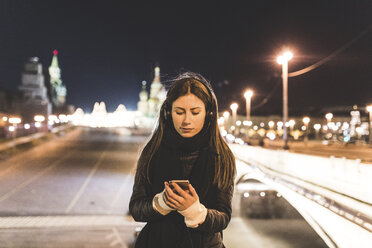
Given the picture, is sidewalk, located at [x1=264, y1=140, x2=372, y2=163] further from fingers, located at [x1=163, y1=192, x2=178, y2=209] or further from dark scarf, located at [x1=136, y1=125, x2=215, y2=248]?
fingers, located at [x1=163, y1=192, x2=178, y2=209]

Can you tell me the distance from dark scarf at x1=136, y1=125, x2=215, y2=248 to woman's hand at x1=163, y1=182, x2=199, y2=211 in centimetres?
33

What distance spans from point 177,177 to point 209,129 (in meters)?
0.45

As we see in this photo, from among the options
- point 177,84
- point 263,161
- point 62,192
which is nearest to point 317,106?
point 62,192

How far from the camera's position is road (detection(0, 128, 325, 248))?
22.1 metres

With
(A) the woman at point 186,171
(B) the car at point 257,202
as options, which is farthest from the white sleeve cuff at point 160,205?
(B) the car at point 257,202

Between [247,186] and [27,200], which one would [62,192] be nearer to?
[27,200]

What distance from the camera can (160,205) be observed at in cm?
239

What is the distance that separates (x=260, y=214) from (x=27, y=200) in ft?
74.8

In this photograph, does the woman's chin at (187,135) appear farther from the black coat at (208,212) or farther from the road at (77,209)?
the road at (77,209)

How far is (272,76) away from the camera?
107 m

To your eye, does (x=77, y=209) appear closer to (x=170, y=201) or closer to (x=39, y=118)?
(x=170, y=201)

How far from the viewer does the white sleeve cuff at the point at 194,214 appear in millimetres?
2279

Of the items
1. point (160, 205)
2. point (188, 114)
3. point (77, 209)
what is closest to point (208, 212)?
point (160, 205)

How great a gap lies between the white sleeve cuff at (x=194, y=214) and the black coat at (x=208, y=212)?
0.07 metres
